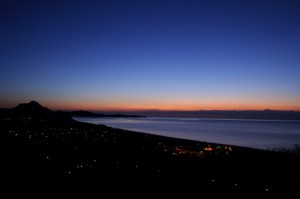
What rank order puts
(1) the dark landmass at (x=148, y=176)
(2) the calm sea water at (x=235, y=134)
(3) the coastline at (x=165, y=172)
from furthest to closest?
(2) the calm sea water at (x=235, y=134) < (3) the coastline at (x=165, y=172) < (1) the dark landmass at (x=148, y=176)

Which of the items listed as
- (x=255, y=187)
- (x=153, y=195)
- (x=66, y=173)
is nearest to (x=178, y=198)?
(x=153, y=195)

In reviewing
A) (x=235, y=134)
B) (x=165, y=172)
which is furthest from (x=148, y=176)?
(x=235, y=134)

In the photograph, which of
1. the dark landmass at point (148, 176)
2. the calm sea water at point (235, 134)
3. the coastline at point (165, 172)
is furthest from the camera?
the calm sea water at point (235, 134)

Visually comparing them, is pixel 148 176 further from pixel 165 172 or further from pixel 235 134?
pixel 235 134

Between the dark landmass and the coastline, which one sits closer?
the dark landmass

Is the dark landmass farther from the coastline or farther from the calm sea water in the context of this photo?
the calm sea water

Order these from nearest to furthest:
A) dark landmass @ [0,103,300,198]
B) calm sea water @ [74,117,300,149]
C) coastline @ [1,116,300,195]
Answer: dark landmass @ [0,103,300,198] < coastline @ [1,116,300,195] < calm sea water @ [74,117,300,149]

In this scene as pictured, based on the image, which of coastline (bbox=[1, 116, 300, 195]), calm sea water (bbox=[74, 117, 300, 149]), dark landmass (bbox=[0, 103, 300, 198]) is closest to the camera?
dark landmass (bbox=[0, 103, 300, 198])

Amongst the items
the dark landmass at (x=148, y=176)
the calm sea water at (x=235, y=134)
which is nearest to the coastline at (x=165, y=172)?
the dark landmass at (x=148, y=176)

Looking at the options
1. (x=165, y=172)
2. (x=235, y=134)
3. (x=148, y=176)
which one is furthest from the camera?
(x=235, y=134)

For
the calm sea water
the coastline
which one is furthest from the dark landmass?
the calm sea water

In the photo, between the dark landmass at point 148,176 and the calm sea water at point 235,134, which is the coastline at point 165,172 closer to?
the dark landmass at point 148,176
